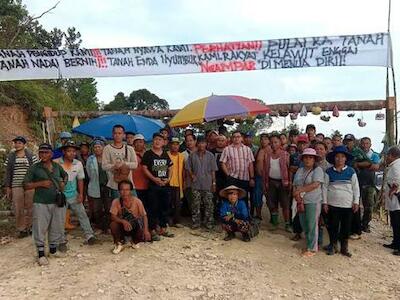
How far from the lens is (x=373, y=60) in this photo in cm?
774

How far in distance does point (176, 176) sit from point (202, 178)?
448mm

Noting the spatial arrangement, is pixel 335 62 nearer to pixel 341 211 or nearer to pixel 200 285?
pixel 341 211

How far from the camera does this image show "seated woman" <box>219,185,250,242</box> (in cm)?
614

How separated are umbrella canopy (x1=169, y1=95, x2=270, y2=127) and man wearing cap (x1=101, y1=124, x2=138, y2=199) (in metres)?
1.27

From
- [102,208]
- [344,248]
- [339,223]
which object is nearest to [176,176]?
[102,208]

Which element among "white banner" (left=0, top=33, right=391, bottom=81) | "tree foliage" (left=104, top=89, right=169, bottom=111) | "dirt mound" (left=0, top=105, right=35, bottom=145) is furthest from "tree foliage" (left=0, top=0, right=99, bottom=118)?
"tree foliage" (left=104, top=89, right=169, bottom=111)

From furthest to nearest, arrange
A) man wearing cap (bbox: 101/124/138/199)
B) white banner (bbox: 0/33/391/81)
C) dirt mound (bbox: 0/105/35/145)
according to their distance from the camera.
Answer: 1. dirt mound (bbox: 0/105/35/145)
2. white banner (bbox: 0/33/391/81)
3. man wearing cap (bbox: 101/124/138/199)

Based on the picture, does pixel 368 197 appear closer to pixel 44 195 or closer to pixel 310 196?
pixel 310 196

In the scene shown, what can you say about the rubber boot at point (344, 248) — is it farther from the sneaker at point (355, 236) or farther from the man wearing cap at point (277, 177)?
the man wearing cap at point (277, 177)

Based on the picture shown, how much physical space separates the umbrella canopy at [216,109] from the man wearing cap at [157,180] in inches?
31.9

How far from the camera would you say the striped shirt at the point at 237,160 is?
21.5 feet

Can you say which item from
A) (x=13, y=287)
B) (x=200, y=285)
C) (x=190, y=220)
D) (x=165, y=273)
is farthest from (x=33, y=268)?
(x=190, y=220)

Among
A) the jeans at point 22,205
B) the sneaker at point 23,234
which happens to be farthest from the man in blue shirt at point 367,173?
the sneaker at point 23,234

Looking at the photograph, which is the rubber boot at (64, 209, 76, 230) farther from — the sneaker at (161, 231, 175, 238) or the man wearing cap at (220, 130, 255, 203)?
the man wearing cap at (220, 130, 255, 203)
